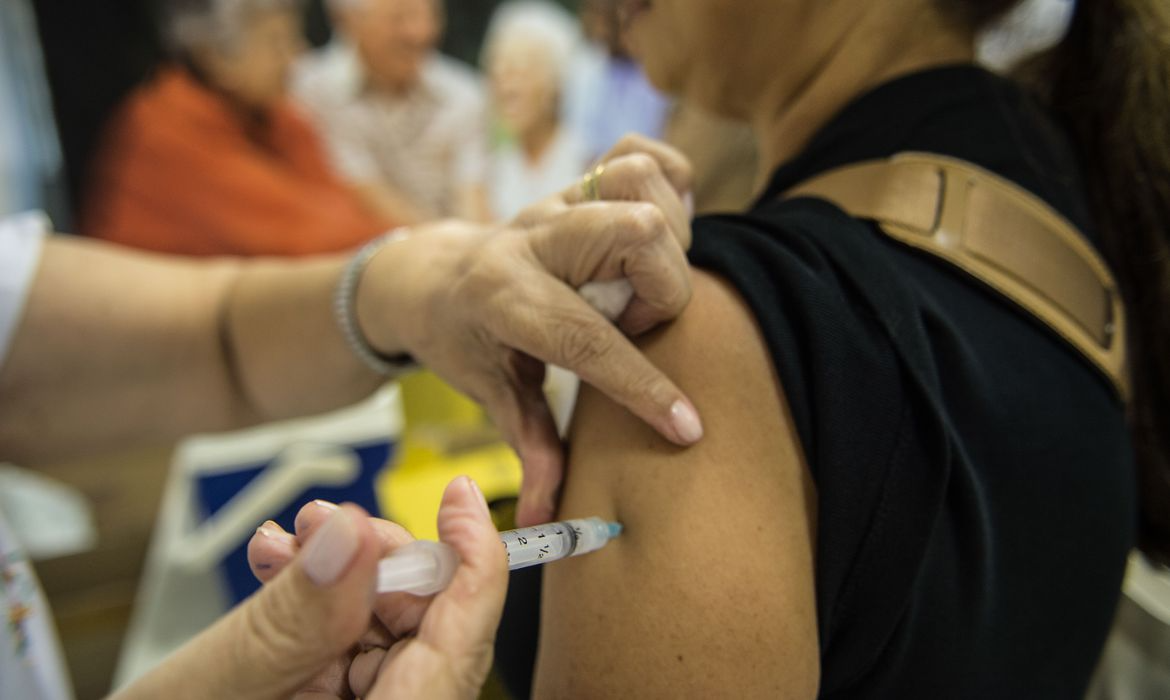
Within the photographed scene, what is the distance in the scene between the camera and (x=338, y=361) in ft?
3.35

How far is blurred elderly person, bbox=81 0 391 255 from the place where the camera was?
6.23ft

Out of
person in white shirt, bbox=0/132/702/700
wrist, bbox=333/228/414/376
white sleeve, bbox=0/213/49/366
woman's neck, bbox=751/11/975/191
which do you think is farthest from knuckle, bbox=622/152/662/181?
white sleeve, bbox=0/213/49/366

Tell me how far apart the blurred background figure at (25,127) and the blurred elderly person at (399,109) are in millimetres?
606

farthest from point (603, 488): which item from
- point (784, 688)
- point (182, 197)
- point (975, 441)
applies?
point (182, 197)

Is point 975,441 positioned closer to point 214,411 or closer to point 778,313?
point 778,313

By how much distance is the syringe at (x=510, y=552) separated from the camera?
15.1 inches

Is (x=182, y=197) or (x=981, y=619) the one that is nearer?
(x=981, y=619)

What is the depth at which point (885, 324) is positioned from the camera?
20.7 inches

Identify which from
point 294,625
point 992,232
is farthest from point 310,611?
point 992,232

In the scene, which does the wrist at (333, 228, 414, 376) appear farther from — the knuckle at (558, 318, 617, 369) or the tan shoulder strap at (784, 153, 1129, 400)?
the tan shoulder strap at (784, 153, 1129, 400)

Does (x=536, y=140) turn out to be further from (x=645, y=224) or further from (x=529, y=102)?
(x=645, y=224)

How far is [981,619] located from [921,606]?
7 centimetres

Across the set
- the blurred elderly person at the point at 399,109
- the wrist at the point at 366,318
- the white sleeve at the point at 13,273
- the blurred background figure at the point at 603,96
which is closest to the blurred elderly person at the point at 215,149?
the blurred elderly person at the point at 399,109

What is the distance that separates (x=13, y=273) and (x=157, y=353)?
0.20 metres
